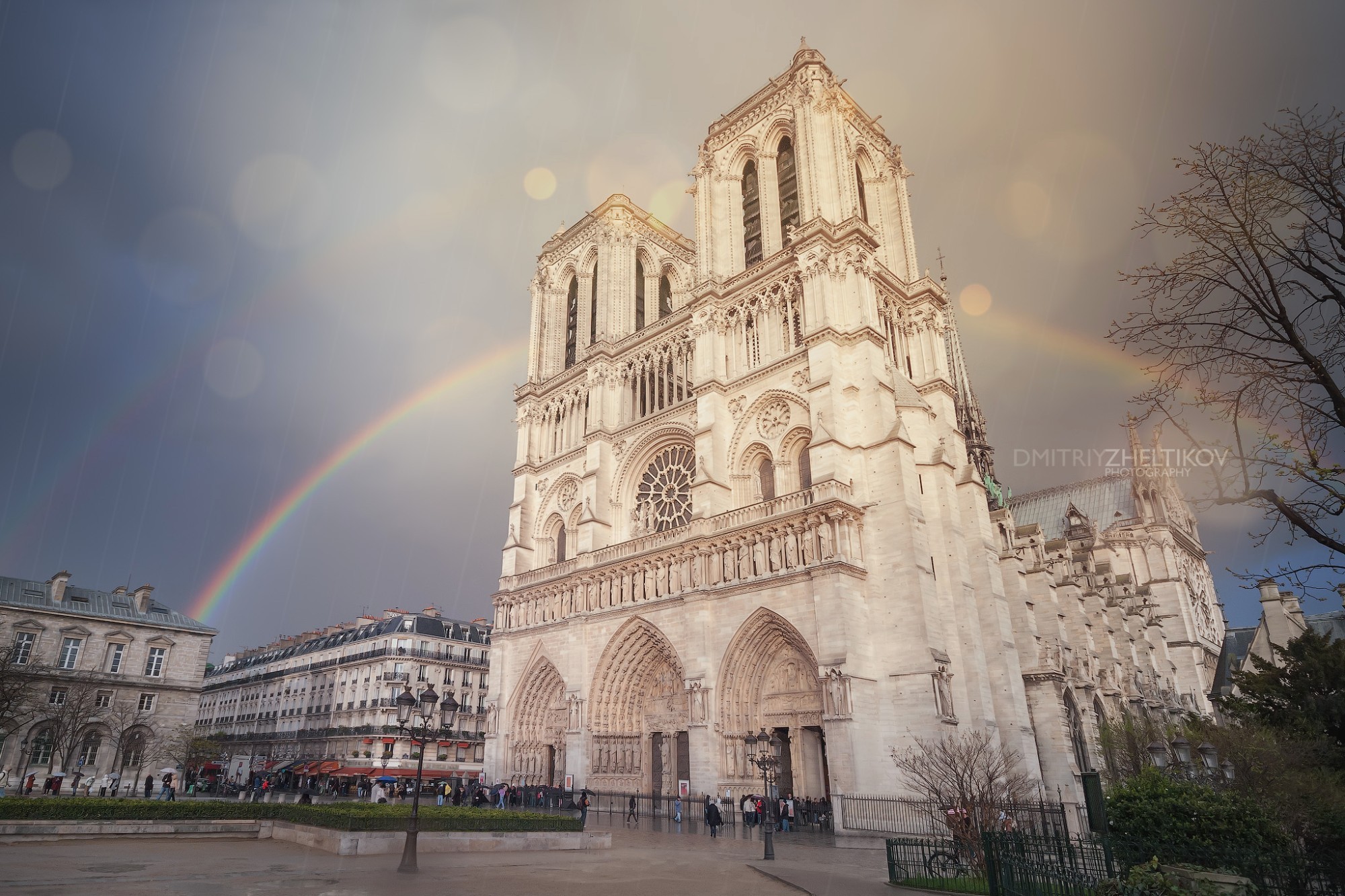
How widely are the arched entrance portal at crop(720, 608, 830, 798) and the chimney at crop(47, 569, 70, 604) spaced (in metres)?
35.3

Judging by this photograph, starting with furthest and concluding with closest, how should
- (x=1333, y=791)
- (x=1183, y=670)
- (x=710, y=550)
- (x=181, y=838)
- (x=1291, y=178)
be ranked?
1. (x=1183, y=670)
2. (x=710, y=550)
3. (x=181, y=838)
4. (x=1333, y=791)
5. (x=1291, y=178)

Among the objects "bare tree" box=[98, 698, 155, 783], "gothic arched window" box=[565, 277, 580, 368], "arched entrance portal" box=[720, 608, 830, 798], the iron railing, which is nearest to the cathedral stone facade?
"arched entrance portal" box=[720, 608, 830, 798]

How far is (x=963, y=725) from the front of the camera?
22.7 meters

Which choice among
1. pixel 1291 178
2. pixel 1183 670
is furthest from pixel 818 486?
pixel 1183 670

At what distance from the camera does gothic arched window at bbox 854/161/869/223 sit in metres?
34.0

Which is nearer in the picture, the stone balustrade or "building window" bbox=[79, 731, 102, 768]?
the stone balustrade

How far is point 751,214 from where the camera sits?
35.5m

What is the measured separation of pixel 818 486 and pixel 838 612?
4.12m

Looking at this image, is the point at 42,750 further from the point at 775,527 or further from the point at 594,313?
the point at 775,527

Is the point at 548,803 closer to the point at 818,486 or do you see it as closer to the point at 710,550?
the point at 710,550

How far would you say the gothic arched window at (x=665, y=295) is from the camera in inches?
1642

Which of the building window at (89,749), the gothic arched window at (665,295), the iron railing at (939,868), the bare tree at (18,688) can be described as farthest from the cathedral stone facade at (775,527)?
the building window at (89,749)

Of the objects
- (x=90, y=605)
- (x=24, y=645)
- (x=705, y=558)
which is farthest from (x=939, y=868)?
(x=90, y=605)

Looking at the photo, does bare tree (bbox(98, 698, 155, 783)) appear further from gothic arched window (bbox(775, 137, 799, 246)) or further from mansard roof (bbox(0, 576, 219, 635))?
gothic arched window (bbox(775, 137, 799, 246))
